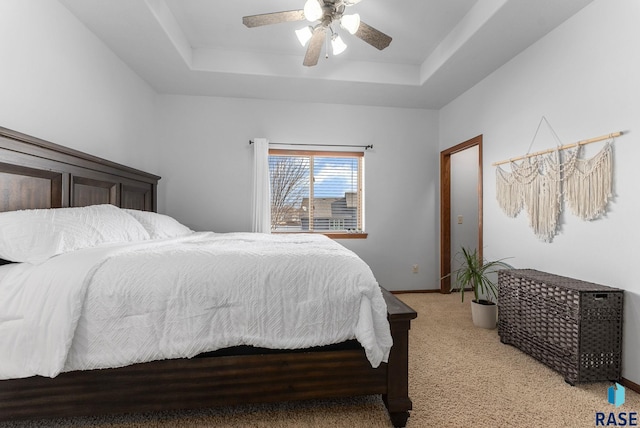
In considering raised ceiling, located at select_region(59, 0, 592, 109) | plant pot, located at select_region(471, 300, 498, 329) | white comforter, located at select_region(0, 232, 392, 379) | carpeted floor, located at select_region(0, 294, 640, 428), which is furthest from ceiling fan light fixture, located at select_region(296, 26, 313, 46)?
plant pot, located at select_region(471, 300, 498, 329)

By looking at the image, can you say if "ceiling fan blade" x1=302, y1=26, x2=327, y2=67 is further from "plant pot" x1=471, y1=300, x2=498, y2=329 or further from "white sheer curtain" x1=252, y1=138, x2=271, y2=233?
"plant pot" x1=471, y1=300, x2=498, y2=329

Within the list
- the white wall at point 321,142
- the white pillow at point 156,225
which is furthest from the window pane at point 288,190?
the white pillow at point 156,225

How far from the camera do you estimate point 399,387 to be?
4.75 feet

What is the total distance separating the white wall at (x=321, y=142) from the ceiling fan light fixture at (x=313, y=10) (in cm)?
201

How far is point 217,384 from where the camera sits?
54.5 inches

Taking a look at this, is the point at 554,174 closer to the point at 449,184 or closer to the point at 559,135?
the point at 559,135

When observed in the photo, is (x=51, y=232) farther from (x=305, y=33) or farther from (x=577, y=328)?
(x=577, y=328)

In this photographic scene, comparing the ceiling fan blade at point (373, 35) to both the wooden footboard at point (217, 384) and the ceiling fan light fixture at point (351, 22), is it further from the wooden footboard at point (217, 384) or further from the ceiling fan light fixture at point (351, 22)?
the wooden footboard at point (217, 384)

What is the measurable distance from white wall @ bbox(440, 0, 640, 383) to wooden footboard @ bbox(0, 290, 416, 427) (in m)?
1.51

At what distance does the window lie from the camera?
4.00 meters

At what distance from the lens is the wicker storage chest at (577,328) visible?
180cm

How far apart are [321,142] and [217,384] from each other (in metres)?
3.10

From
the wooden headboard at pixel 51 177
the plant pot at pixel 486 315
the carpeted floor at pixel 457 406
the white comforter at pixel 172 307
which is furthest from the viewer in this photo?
the plant pot at pixel 486 315

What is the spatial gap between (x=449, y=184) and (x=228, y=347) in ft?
11.7
